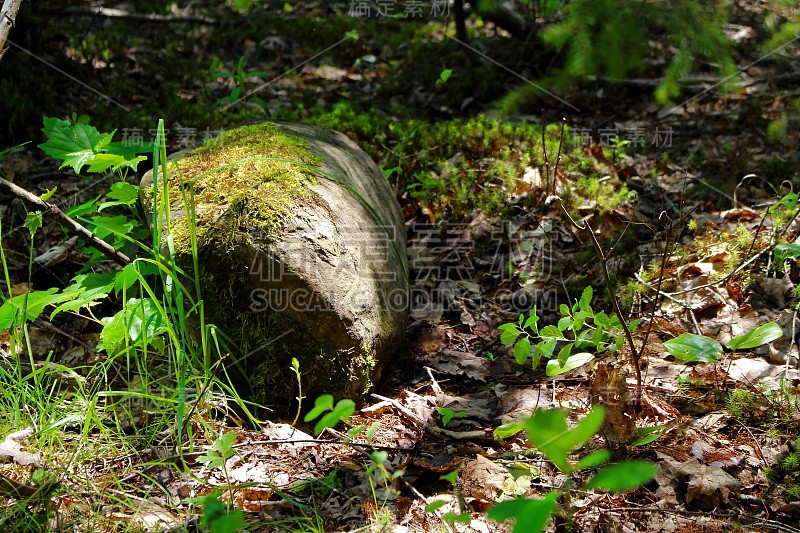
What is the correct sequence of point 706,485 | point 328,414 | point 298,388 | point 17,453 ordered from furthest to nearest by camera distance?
point 298,388 → point 17,453 → point 706,485 → point 328,414

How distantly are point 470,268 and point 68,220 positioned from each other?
7.93ft

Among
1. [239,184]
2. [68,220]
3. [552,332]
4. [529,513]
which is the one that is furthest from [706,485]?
[68,220]

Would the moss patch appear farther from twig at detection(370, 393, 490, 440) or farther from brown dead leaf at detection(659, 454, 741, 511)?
brown dead leaf at detection(659, 454, 741, 511)

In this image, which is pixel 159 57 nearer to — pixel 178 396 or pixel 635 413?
pixel 178 396

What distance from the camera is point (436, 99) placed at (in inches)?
237

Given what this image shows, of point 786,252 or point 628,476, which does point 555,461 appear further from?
point 786,252

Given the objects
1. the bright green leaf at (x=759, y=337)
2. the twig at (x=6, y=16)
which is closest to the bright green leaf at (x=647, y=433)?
A: the bright green leaf at (x=759, y=337)

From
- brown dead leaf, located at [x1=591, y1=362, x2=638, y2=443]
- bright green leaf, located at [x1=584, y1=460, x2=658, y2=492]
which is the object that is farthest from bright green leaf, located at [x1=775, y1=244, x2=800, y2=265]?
bright green leaf, located at [x1=584, y1=460, x2=658, y2=492]

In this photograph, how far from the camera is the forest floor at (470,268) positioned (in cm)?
235

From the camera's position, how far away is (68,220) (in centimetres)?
267

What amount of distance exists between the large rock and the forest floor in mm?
199

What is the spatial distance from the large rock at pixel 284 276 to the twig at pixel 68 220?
31 cm

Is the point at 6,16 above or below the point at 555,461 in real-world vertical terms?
above

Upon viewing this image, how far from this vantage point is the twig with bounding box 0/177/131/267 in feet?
8.63
